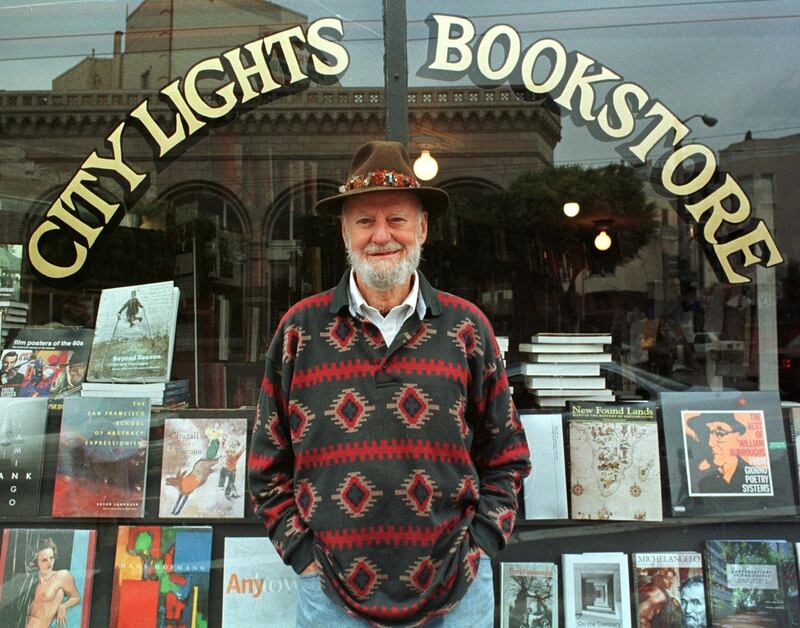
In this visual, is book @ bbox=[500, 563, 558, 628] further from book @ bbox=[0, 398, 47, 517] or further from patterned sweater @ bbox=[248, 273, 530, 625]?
book @ bbox=[0, 398, 47, 517]

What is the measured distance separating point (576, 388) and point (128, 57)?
2920mm

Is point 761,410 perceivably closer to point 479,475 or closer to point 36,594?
point 479,475

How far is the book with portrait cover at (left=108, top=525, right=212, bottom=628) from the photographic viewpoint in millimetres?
2393

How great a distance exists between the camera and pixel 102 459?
2.48 m

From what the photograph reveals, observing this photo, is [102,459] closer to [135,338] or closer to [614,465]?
[135,338]

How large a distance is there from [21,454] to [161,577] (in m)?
Result: 0.76

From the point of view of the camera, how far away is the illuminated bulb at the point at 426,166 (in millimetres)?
3539

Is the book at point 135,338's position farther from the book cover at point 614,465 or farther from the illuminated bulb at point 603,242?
the illuminated bulb at point 603,242

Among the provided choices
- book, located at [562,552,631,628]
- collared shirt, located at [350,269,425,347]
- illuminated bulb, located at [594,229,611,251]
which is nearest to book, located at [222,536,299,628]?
book, located at [562,552,631,628]

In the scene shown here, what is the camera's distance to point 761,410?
8.04ft

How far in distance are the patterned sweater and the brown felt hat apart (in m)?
0.27

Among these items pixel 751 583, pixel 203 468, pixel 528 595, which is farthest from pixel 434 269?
pixel 751 583

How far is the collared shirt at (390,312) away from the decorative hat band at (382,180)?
282 mm

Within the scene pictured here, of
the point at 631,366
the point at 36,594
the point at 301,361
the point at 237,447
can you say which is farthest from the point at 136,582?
the point at 631,366
